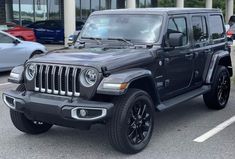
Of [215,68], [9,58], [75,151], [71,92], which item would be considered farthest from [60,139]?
[9,58]

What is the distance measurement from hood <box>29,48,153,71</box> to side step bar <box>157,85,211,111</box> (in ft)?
A: 2.20

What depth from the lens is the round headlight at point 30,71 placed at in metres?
5.46

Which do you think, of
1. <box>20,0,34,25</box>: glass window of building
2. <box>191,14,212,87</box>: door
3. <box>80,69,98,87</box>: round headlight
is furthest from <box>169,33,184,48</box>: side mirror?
<box>20,0,34,25</box>: glass window of building

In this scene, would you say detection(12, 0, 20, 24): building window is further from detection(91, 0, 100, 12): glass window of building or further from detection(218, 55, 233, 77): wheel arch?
detection(218, 55, 233, 77): wheel arch

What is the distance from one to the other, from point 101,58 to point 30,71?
987 millimetres

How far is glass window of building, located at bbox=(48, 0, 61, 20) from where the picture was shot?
91.1ft

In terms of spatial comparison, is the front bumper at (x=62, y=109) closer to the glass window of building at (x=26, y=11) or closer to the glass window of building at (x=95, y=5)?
the glass window of building at (x=26, y=11)

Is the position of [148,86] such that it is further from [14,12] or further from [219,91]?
[14,12]

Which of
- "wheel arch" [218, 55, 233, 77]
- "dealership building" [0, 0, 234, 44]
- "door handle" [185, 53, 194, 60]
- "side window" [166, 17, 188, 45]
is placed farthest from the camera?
"dealership building" [0, 0, 234, 44]

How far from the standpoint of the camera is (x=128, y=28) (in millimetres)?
6289

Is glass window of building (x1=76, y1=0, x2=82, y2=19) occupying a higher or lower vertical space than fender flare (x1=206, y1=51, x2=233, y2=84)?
higher

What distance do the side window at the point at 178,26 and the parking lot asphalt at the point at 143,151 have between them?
1314mm

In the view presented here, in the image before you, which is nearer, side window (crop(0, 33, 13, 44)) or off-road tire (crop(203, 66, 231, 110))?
off-road tire (crop(203, 66, 231, 110))

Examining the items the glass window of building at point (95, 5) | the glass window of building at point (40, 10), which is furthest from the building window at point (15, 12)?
the glass window of building at point (95, 5)
